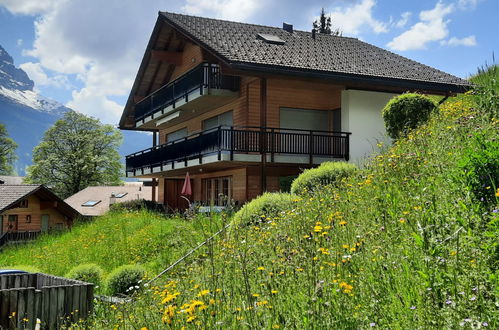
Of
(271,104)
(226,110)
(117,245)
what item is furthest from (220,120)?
(117,245)

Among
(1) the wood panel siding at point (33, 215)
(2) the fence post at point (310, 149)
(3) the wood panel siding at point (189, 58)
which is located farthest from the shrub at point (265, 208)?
(1) the wood panel siding at point (33, 215)

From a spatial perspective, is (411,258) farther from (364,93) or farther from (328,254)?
(364,93)

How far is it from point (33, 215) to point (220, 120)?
14.7 metres

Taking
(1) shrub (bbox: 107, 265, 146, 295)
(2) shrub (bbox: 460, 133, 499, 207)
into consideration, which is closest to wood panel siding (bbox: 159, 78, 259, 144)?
(1) shrub (bbox: 107, 265, 146, 295)

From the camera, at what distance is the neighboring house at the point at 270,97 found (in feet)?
64.0

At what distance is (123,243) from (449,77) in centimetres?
1562

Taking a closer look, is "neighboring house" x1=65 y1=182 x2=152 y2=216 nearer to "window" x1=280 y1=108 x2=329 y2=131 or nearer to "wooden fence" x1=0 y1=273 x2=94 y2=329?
"window" x1=280 y1=108 x2=329 y2=131

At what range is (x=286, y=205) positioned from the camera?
37.9 feet

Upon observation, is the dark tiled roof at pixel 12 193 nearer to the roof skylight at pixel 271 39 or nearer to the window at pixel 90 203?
the window at pixel 90 203

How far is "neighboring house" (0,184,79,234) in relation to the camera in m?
30.7

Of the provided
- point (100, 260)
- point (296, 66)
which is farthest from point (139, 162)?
point (100, 260)

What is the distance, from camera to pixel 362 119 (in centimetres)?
2136

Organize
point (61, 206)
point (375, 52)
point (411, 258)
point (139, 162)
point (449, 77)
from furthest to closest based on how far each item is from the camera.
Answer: point (61, 206)
point (139, 162)
point (375, 52)
point (449, 77)
point (411, 258)

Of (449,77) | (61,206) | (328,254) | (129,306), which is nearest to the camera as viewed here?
(328,254)
